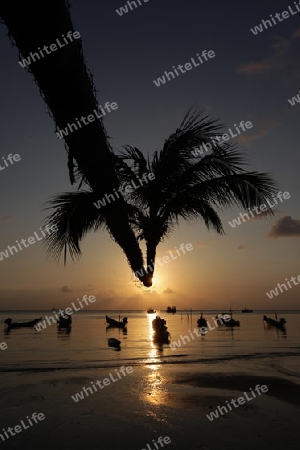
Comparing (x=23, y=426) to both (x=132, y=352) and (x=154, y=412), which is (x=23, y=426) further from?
(x=132, y=352)

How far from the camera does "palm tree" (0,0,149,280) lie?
1.67 metres

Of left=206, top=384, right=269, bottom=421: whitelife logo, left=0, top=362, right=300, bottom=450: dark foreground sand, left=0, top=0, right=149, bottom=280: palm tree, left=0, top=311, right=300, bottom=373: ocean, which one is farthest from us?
left=0, top=311, right=300, bottom=373: ocean

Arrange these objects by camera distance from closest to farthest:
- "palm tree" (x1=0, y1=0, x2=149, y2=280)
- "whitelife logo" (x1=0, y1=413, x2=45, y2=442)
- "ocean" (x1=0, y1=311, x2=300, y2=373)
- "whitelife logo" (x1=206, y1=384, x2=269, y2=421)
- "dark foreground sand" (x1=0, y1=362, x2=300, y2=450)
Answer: "palm tree" (x1=0, y1=0, x2=149, y2=280)
"dark foreground sand" (x1=0, y1=362, x2=300, y2=450)
"whitelife logo" (x1=0, y1=413, x2=45, y2=442)
"whitelife logo" (x1=206, y1=384, x2=269, y2=421)
"ocean" (x1=0, y1=311, x2=300, y2=373)

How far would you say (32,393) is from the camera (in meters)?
8.29

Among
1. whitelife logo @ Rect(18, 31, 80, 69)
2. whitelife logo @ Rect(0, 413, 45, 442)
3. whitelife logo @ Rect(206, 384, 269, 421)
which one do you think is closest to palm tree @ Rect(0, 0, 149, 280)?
whitelife logo @ Rect(18, 31, 80, 69)

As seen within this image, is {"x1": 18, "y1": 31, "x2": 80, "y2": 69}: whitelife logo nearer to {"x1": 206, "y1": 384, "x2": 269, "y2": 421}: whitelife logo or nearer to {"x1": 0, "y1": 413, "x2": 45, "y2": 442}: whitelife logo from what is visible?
{"x1": 0, "y1": 413, "x2": 45, "y2": 442}: whitelife logo

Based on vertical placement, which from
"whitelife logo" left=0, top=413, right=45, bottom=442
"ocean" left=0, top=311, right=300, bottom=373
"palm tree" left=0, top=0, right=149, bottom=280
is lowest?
"ocean" left=0, top=311, right=300, bottom=373

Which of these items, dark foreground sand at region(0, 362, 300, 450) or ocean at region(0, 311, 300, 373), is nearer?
dark foreground sand at region(0, 362, 300, 450)

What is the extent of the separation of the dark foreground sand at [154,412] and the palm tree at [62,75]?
11.8 ft

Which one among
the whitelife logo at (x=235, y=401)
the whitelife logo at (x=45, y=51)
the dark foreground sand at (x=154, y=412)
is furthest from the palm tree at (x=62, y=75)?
the whitelife logo at (x=235, y=401)

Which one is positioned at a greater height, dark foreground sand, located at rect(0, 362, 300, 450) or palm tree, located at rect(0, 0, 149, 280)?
palm tree, located at rect(0, 0, 149, 280)

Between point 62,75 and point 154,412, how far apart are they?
220 inches

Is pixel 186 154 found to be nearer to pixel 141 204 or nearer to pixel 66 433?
pixel 141 204

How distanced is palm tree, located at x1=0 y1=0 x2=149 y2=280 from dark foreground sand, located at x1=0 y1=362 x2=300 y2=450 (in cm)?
358
